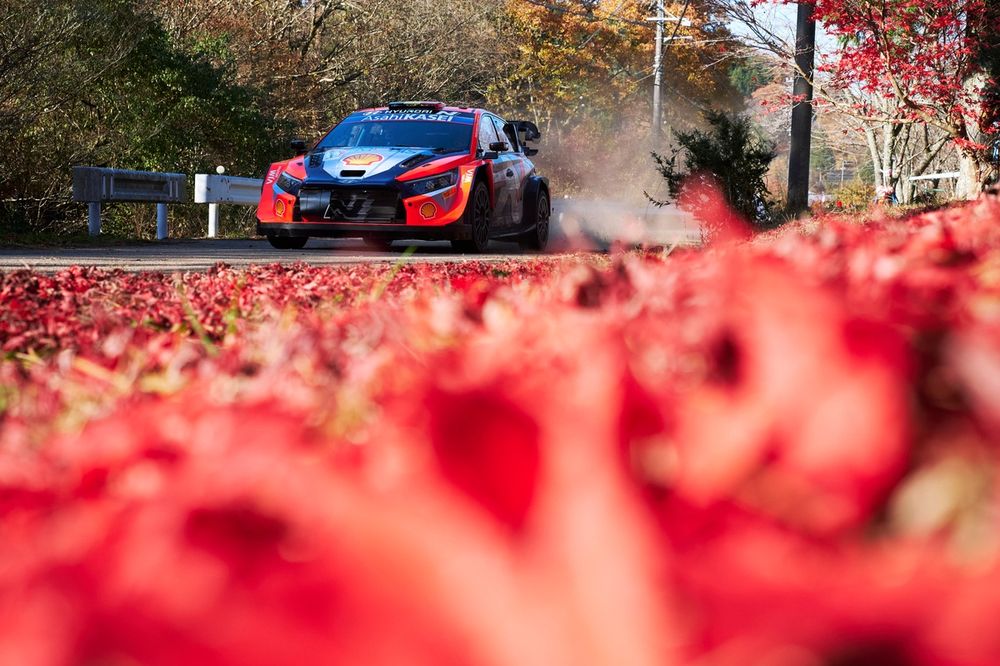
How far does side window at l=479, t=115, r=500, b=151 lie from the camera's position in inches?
534

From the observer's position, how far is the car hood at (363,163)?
12.4 m

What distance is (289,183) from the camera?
1270cm

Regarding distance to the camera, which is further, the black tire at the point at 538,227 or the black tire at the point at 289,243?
the black tire at the point at 538,227

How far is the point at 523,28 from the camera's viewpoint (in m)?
45.9

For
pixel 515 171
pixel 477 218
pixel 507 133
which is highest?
pixel 507 133

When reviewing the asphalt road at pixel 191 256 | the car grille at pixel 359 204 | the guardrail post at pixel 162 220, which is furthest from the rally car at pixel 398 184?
the guardrail post at pixel 162 220

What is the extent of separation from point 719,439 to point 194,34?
25.9 metres

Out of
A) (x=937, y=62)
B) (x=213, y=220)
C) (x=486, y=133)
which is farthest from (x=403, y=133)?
(x=937, y=62)

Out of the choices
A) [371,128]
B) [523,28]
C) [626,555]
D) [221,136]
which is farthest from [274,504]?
[523,28]

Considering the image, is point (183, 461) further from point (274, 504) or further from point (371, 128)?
point (371, 128)

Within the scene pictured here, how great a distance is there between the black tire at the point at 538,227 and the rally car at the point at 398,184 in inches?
30.3

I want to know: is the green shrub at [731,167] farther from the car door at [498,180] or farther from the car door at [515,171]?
the car door at [498,180]

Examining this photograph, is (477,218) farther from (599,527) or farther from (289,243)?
(599,527)

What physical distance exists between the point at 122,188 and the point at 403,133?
4.78 meters
